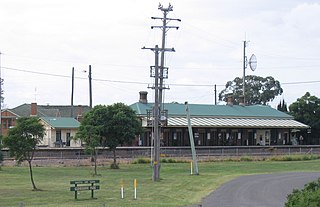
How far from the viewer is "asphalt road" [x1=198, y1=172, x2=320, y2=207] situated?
27.5 meters

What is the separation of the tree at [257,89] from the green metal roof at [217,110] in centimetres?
3742

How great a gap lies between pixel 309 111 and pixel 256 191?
60.0m

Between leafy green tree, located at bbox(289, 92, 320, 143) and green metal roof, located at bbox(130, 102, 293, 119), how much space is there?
2.72 meters

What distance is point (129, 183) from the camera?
37.8 m

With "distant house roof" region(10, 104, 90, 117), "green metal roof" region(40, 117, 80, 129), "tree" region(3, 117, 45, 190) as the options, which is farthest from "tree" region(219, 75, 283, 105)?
"tree" region(3, 117, 45, 190)

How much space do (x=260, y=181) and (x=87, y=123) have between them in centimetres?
1940

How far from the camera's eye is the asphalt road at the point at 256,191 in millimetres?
27541

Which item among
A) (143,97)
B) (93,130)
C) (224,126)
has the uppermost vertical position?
(143,97)

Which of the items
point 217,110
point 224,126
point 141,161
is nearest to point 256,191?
point 141,161

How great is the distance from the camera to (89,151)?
156 ft

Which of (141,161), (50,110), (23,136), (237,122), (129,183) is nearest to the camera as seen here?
(23,136)

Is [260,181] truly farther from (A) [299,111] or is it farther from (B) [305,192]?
(A) [299,111]

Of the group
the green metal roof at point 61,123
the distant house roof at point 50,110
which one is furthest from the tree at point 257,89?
the green metal roof at point 61,123

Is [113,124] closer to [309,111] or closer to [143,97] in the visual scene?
[143,97]
